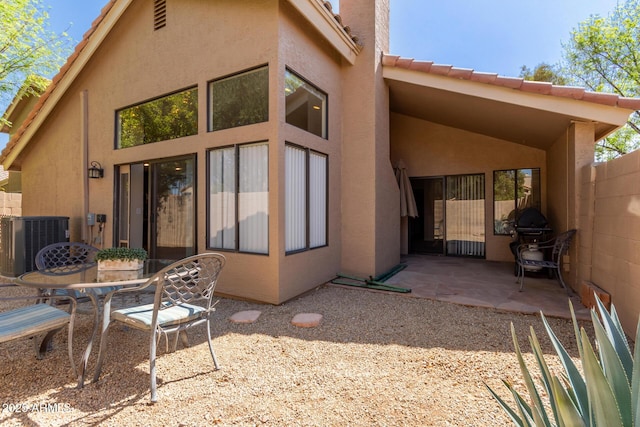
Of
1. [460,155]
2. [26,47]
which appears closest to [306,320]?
[460,155]

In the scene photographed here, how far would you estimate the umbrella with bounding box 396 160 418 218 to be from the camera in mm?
7582

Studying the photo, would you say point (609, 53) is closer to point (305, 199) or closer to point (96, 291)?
point (305, 199)

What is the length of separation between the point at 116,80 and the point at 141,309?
6.38 meters

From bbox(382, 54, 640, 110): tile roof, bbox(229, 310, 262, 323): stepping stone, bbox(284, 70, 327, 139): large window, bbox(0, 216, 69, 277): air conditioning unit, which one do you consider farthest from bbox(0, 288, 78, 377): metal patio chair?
bbox(382, 54, 640, 110): tile roof

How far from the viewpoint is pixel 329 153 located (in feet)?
18.7

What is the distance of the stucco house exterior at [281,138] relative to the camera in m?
4.69

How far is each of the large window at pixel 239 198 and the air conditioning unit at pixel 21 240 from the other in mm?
4693

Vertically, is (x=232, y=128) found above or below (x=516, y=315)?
above

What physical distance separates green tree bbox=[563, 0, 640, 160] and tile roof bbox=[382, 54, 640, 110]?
13.6 m

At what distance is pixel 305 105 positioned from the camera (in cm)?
520

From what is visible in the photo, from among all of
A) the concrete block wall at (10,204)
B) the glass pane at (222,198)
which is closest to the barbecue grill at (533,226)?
the glass pane at (222,198)

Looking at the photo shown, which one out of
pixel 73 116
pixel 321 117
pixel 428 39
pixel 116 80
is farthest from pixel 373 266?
pixel 428 39

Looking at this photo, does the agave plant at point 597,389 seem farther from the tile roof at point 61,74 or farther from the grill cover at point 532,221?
the tile roof at point 61,74

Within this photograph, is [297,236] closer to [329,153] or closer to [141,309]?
[329,153]
